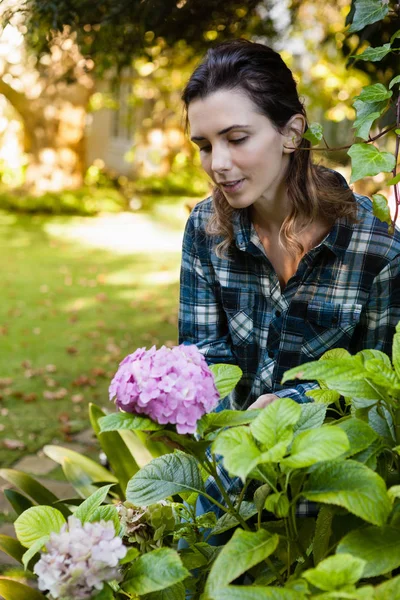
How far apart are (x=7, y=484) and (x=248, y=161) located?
2.41 meters

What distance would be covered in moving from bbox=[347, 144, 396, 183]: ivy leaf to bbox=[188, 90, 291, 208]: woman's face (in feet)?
1.97

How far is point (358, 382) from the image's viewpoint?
127cm

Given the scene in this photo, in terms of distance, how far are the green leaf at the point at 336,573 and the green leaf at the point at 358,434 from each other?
21 cm

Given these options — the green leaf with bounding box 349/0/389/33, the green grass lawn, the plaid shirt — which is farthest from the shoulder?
the green grass lawn

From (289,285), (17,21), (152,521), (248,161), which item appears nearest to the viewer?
(152,521)

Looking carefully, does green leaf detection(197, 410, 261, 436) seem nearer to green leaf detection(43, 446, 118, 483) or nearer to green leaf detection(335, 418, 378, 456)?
green leaf detection(335, 418, 378, 456)

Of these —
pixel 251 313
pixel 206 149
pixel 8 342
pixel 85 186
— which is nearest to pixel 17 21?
pixel 206 149

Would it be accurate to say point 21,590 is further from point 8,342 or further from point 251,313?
point 8,342

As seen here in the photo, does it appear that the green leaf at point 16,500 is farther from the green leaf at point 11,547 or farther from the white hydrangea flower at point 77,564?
the white hydrangea flower at point 77,564

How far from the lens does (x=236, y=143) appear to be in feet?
6.57

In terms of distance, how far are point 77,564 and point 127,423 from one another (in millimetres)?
234

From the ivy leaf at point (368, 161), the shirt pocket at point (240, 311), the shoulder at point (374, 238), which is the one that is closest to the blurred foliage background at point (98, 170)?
the shoulder at point (374, 238)

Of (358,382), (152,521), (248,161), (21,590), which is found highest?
(248,161)

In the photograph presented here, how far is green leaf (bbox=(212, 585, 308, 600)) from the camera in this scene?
104 centimetres
